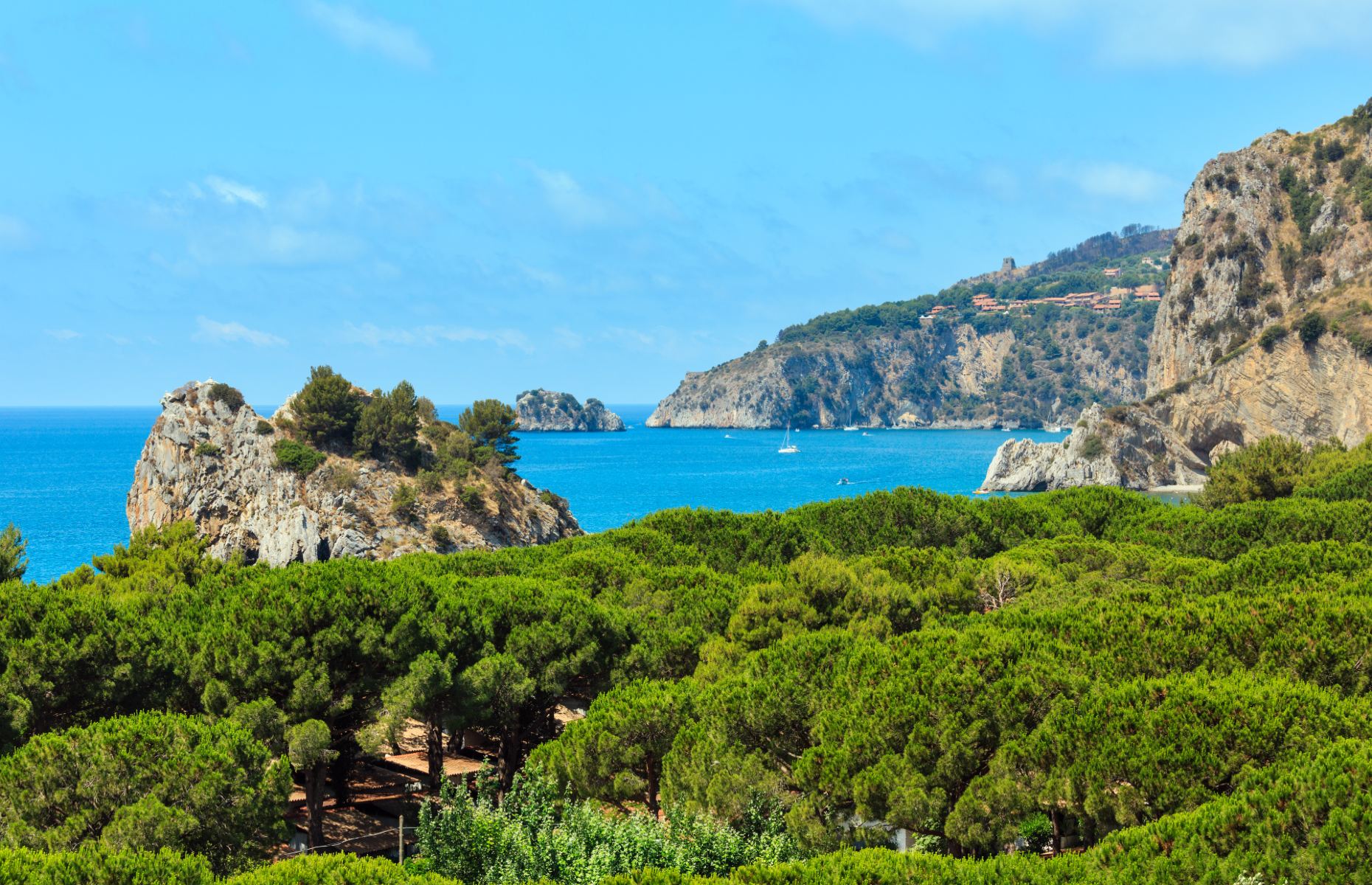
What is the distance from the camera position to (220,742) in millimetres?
13688

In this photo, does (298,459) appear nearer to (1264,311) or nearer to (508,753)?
(508,753)

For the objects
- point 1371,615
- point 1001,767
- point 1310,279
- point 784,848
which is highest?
point 1310,279

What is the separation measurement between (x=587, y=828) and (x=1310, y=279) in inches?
4122

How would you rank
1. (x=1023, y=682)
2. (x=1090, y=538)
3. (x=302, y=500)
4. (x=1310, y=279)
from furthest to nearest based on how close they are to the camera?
(x=1310, y=279) < (x=302, y=500) < (x=1090, y=538) < (x=1023, y=682)

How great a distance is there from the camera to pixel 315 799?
1755cm

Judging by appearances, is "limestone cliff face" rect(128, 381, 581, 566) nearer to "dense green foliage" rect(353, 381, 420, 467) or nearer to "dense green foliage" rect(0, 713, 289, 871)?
"dense green foliage" rect(353, 381, 420, 467)

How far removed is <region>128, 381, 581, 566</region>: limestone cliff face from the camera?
53.9m

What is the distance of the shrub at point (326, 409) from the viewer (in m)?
57.7

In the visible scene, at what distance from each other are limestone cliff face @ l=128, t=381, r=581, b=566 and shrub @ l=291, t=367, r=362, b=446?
5.21 feet

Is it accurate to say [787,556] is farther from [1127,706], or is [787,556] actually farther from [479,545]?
[479,545]

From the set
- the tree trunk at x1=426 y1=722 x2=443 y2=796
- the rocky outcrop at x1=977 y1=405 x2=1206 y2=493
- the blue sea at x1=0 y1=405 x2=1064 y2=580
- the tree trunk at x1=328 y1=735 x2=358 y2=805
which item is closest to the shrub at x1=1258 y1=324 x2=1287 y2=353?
the rocky outcrop at x1=977 y1=405 x2=1206 y2=493

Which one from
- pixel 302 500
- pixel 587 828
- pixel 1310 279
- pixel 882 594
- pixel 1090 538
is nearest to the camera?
pixel 587 828

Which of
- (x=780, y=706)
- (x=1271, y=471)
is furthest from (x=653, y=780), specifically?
(x=1271, y=471)

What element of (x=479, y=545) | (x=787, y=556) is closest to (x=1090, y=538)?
(x=787, y=556)
